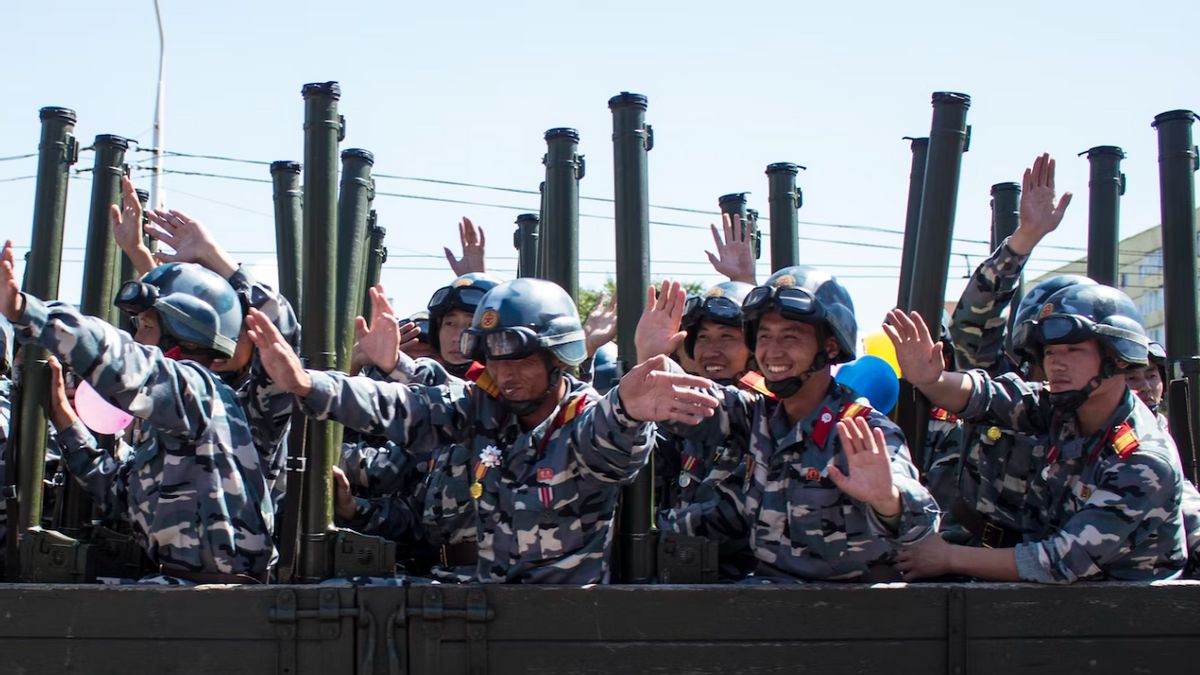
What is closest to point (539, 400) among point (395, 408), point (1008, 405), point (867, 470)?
point (395, 408)

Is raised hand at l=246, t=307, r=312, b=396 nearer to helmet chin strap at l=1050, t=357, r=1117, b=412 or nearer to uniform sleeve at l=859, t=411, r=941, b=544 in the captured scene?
uniform sleeve at l=859, t=411, r=941, b=544

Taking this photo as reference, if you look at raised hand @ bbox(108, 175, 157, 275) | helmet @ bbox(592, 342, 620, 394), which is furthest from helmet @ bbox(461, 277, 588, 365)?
helmet @ bbox(592, 342, 620, 394)

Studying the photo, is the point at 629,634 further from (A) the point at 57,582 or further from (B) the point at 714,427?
(A) the point at 57,582

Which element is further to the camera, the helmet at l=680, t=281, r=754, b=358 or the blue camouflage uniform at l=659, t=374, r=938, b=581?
the helmet at l=680, t=281, r=754, b=358

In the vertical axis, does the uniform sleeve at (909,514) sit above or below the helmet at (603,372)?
below

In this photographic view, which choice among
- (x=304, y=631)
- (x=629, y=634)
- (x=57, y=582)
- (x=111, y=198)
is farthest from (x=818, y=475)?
(x=111, y=198)

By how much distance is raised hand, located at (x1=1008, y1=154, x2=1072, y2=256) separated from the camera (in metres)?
6.05

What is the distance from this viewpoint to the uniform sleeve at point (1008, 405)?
5414 millimetres

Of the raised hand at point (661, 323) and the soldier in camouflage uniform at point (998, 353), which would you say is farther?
the soldier in camouflage uniform at point (998, 353)

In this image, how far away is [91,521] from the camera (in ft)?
18.4

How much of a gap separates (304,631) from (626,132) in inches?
101

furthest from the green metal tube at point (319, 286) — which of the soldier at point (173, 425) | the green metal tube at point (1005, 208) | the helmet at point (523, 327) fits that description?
the green metal tube at point (1005, 208)

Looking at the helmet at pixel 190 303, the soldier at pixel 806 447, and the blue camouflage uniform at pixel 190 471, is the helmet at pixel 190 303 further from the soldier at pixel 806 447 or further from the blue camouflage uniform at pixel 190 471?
the soldier at pixel 806 447

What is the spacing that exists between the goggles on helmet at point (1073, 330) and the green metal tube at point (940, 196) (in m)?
0.51
